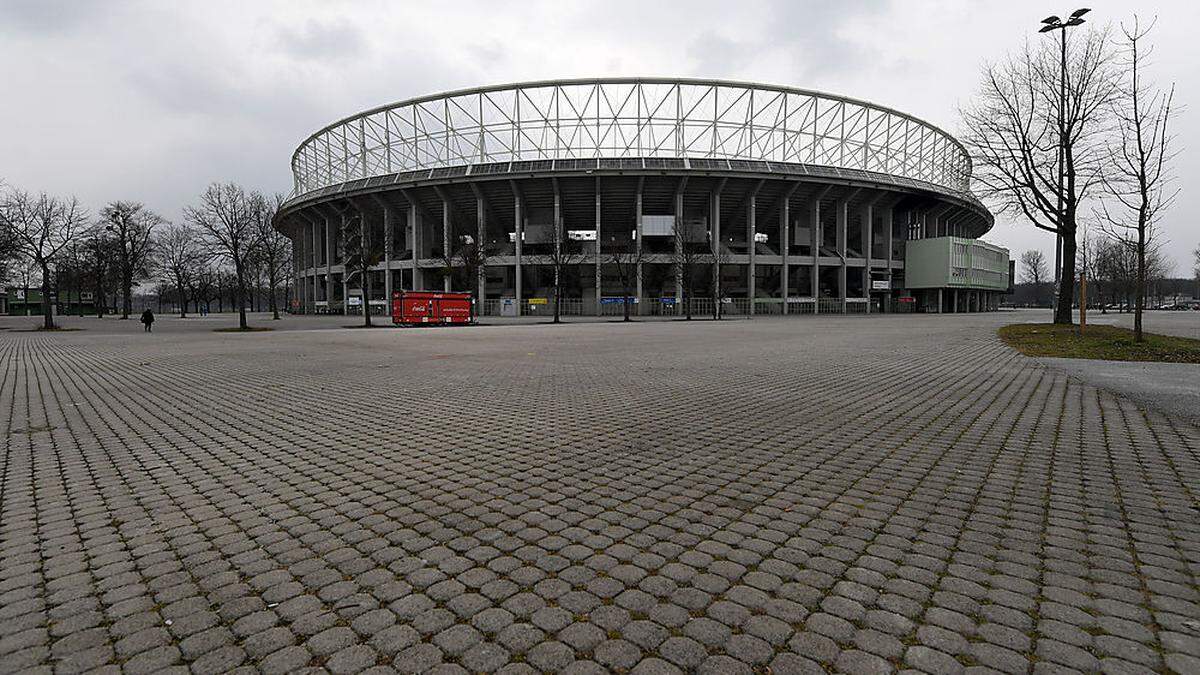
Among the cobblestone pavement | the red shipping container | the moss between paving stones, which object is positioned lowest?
the cobblestone pavement

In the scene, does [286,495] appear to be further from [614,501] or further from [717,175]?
[717,175]

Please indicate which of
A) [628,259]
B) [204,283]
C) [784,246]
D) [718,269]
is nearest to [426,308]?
[628,259]

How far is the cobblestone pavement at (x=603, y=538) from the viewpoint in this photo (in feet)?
7.43

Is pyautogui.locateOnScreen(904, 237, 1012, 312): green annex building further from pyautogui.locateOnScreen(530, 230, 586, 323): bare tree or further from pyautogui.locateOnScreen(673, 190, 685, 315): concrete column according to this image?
pyautogui.locateOnScreen(530, 230, 586, 323): bare tree

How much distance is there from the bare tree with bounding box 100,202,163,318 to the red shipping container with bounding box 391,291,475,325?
950 inches

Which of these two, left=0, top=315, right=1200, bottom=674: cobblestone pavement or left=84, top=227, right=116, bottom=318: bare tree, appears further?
left=84, top=227, right=116, bottom=318: bare tree

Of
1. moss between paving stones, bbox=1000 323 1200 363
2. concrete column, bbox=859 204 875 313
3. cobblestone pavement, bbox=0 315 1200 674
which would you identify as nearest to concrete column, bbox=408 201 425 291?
concrete column, bbox=859 204 875 313

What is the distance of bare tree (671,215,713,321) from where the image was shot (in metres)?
48.3

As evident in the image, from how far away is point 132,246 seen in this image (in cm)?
4722

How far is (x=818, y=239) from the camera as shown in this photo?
5809 centimetres

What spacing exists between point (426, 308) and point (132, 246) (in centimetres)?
3035

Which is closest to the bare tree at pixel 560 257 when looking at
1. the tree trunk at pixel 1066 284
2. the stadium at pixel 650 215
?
the stadium at pixel 650 215

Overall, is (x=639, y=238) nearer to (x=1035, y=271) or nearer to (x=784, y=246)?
(x=784, y=246)

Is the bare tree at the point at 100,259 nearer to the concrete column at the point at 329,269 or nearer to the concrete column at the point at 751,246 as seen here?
the concrete column at the point at 329,269
